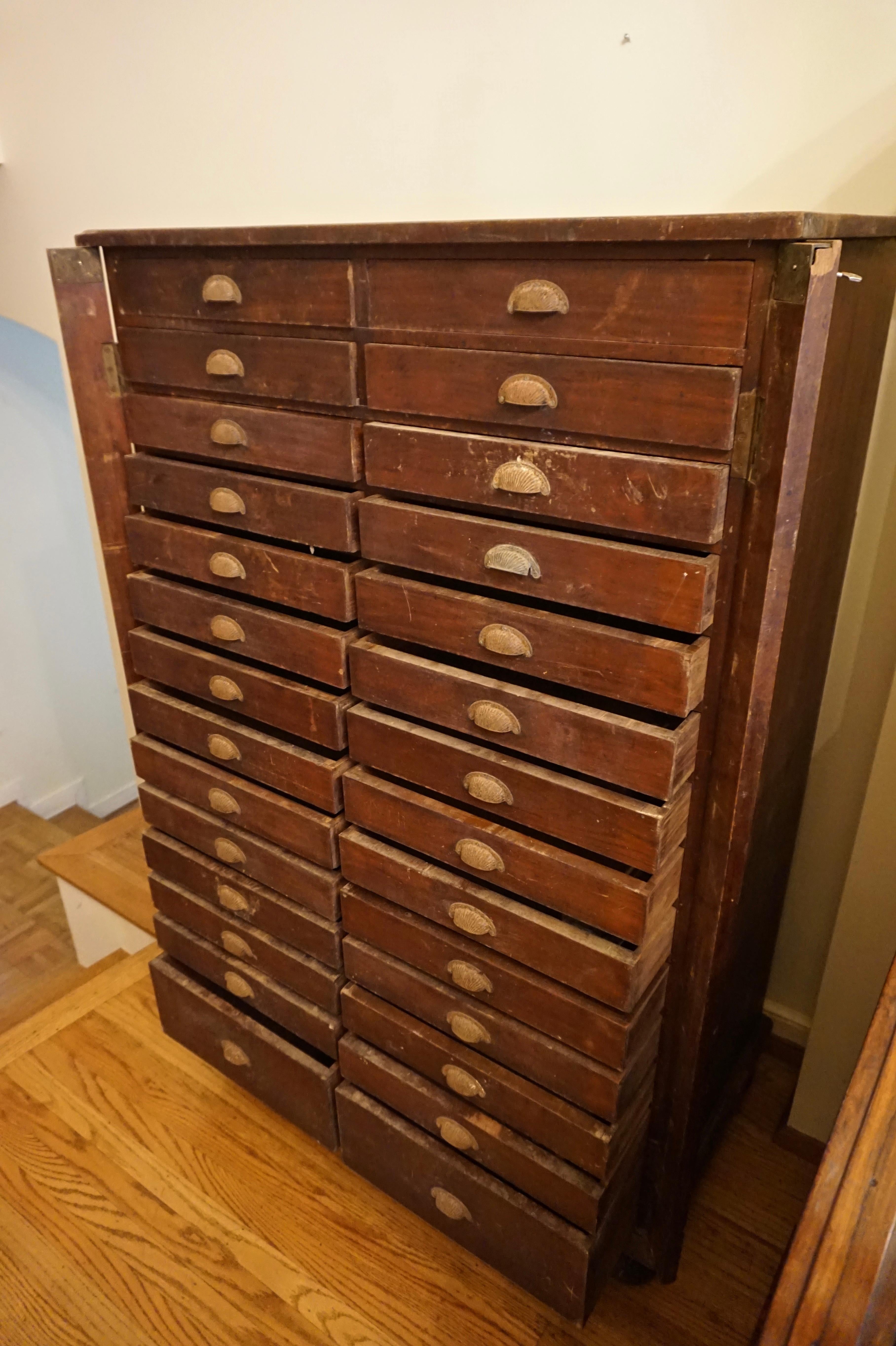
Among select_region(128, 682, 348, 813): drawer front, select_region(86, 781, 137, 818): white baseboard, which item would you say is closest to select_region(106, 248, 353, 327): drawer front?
select_region(128, 682, 348, 813): drawer front

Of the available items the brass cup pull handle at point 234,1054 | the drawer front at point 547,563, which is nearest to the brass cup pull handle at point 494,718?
the drawer front at point 547,563

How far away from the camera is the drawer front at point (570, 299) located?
811 millimetres

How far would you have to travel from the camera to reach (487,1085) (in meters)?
1.25

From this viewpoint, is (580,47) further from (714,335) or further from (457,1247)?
(457,1247)

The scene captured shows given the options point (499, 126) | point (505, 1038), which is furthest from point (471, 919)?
point (499, 126)

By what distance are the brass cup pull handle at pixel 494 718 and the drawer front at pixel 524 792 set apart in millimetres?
47

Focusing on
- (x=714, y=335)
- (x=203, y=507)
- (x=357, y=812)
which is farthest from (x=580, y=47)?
(x=357, y=812)

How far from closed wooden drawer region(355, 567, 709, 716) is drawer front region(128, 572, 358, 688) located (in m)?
0.08

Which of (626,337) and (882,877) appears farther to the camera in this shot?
(882,877)

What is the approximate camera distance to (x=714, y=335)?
2.69 feet

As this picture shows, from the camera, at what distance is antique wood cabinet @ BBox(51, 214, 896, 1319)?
34.5 inches

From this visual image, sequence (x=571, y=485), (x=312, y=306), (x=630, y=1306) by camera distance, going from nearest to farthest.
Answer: (x=571, y=485)
(x=312, y=306)
(x=630, y=1306)

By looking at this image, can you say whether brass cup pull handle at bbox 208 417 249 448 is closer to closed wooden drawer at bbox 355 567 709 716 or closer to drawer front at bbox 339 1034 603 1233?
closed wooden drawer at bbox 355 567 709 716

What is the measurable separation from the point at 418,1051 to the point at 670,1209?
46cm
